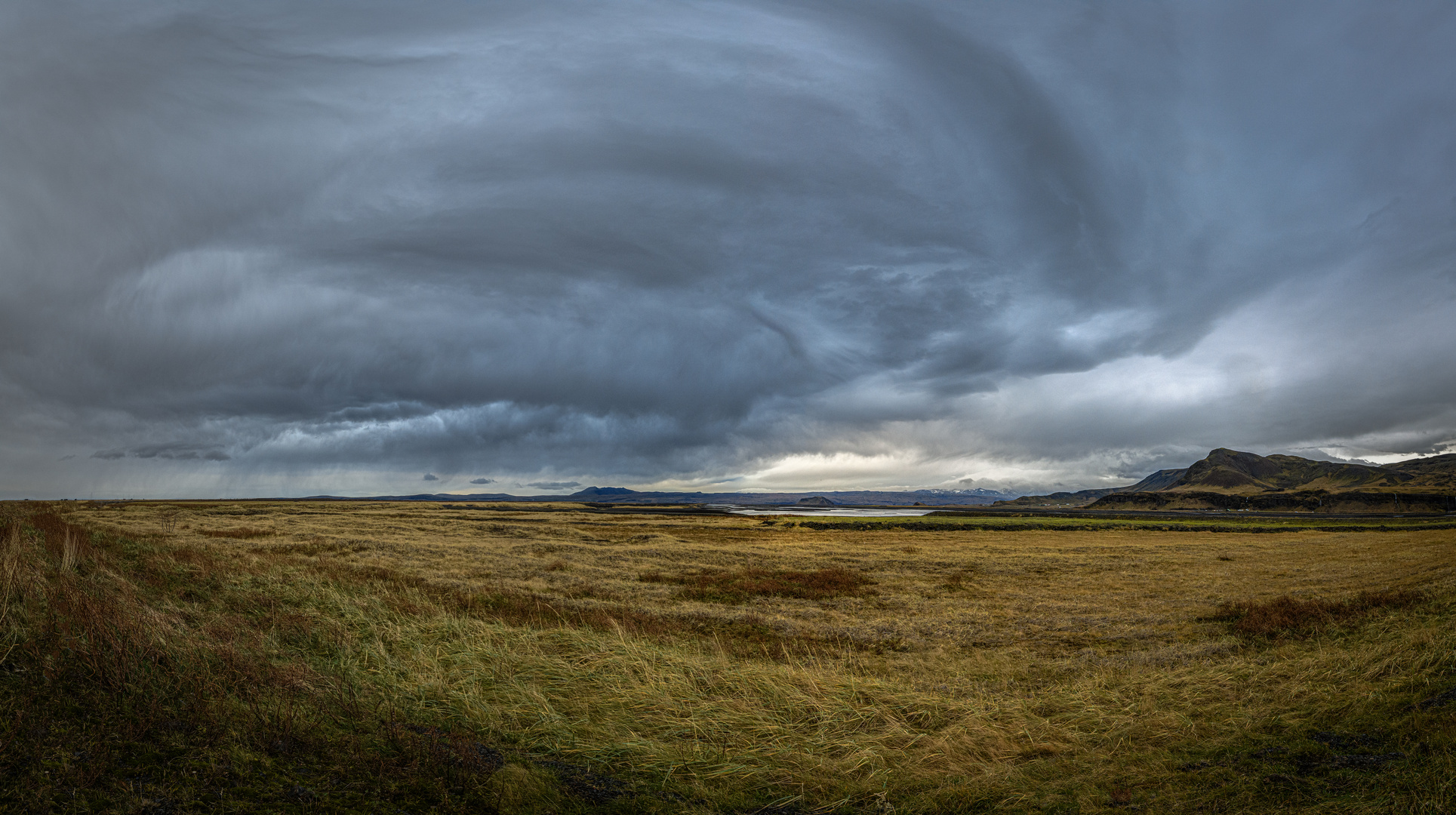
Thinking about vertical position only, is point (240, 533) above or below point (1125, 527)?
above

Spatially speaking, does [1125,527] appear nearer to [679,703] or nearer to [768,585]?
[768,585]

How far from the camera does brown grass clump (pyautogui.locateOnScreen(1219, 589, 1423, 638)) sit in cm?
1551

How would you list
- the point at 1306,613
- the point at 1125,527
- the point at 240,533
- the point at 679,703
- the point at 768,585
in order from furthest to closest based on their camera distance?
the point at 1125,527, the point at 240,533, the point at 768,585, the point at 1306,613, the point at 679,703

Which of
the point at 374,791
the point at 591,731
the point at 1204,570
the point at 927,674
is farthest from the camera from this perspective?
the point at 1204,570

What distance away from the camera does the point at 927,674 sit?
43.4 feet

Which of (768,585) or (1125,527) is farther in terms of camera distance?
(1125,527)

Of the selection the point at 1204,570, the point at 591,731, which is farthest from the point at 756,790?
the point at 1204,570

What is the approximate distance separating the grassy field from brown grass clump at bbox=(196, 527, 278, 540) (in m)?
27.3

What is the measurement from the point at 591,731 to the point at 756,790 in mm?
2410

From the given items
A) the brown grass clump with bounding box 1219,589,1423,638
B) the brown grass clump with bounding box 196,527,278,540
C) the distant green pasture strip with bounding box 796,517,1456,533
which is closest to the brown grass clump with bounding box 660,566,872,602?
the brown grass clump with bounding box 1219,589,1423,638

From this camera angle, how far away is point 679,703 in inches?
357

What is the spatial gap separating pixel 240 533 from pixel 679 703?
53.0 metres

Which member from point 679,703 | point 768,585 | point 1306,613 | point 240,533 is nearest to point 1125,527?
point 768,585

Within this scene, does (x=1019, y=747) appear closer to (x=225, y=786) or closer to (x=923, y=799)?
(x=923, y=799)
